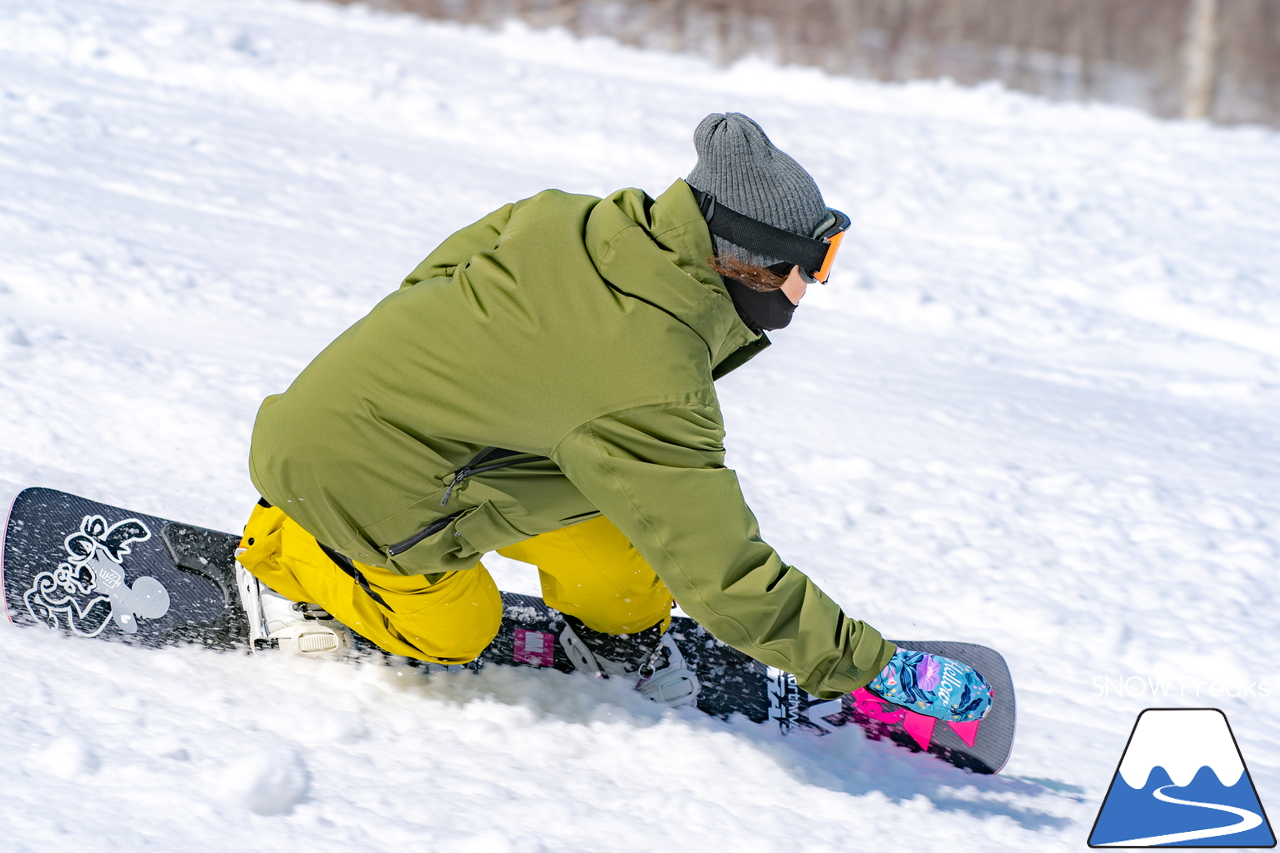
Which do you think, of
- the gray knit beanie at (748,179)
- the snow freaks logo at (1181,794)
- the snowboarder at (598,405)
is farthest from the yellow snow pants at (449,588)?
the snow freaks logo at (1181,794)

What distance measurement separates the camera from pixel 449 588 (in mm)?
2203

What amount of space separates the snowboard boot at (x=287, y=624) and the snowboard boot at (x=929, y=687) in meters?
1.16

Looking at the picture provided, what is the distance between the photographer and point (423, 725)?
6.86 feet

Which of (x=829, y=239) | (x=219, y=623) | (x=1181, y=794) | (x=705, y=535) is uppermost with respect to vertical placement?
(x=829, y=239)

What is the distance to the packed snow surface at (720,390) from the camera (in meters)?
1.89

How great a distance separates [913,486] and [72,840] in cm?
286

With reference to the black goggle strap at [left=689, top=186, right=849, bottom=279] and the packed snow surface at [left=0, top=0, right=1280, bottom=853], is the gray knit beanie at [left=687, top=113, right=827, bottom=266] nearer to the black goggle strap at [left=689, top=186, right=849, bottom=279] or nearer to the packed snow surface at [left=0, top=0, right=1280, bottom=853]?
the black goggle strap at [left=689, top=186, right=849, bottom=279]

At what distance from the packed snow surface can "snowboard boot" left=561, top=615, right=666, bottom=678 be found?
0.21 ft

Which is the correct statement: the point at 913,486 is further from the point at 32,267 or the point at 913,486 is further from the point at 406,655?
the point at 32,267

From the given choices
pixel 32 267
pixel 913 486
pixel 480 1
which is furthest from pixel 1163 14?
pixel 32 267

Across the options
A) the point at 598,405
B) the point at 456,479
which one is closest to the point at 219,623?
the point at 456,479

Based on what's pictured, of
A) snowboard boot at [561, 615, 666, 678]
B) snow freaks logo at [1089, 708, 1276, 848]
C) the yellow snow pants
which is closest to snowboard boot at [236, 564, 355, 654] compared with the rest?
the yellow snow pants

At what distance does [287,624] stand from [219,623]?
0.16 meters

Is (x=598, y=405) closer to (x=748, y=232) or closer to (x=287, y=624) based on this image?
(x=748, y=232)
